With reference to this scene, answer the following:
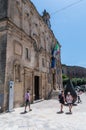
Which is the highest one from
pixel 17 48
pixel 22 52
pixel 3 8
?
pixel 3 8

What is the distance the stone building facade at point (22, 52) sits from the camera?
13.0 meters

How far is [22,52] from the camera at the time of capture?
15445 millimetres

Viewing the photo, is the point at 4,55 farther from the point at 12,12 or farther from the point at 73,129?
the point at 73,129

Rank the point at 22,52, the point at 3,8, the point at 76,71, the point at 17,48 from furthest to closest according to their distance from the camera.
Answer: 1. the point at 76,71
2. the point at 22,52
3. the point at 17,48
4. the point at 3,8

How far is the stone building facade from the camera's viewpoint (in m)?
13.0

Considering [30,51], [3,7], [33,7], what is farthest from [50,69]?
[3,7]

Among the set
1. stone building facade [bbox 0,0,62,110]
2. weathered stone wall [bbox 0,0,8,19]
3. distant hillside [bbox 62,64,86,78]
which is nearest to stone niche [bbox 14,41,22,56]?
stone building facade [bbox 0,0,62,110]

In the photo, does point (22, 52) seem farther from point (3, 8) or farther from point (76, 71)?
point (76, 71)

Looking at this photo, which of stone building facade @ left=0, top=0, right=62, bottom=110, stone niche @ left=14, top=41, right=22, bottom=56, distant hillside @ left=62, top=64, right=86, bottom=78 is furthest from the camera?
distant hillside @ left=62, top=64, right=86, bottom=78

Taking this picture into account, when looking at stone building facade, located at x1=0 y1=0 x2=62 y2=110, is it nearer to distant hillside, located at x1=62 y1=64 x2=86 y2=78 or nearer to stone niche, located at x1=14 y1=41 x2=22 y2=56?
stone niche, located at x1=14 y1=41 x2=22 y2=56

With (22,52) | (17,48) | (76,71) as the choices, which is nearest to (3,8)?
(17,48)

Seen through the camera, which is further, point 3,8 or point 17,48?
point 17,48

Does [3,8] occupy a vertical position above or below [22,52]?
above

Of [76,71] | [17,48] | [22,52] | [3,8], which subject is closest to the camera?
[3,8]
